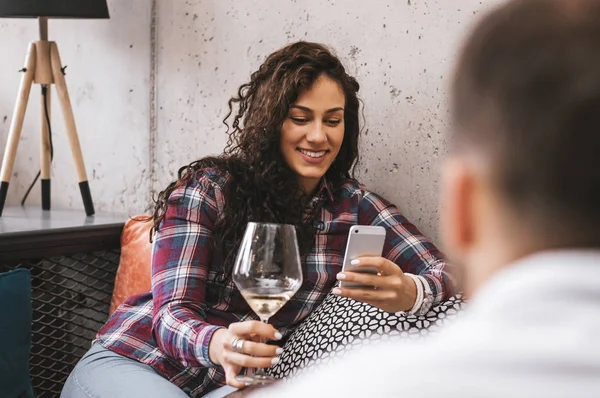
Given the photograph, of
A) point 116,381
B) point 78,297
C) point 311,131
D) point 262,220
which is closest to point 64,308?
point 78,297

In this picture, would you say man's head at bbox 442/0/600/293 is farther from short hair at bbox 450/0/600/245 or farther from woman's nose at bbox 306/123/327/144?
woman's nose at bbox 306/123/327/144

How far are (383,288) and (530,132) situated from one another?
1.23 m

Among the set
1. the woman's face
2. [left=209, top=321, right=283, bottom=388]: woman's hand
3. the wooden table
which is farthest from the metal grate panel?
[left=209, top=321, right=283, bottom=388]: woman's hand

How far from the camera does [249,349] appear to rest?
1.48 metres

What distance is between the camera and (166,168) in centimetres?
301

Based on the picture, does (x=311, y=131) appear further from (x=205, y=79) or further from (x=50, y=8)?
(x=50, y=8)

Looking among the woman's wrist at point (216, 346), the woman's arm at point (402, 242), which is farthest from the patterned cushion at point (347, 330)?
the woman's wrist at point (216, 346)

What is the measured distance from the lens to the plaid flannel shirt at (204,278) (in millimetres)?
1869

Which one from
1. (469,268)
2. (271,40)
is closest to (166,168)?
(271,40)

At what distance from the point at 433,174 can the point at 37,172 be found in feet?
5.84

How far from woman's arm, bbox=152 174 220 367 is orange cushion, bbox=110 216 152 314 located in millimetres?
489

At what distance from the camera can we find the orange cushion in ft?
8.02

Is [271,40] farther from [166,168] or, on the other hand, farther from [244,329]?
[244,329]

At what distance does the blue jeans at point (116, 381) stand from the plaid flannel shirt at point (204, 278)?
0.10 feet
